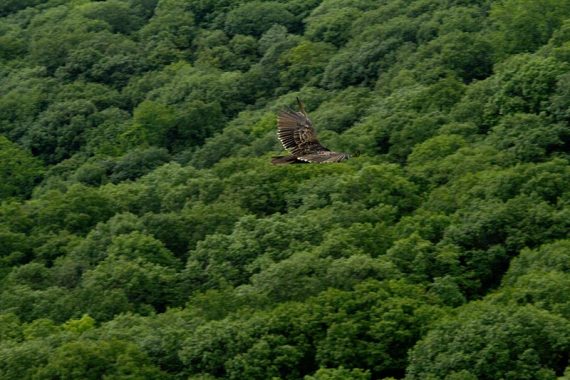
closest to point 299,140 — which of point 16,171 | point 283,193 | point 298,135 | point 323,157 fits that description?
point 298,135

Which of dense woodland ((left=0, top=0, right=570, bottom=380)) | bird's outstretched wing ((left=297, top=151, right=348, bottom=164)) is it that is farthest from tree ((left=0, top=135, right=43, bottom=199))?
bird's outstretched wing ((left=297, top=151, right=348, bottom=164))

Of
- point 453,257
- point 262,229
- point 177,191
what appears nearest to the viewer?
point 453,257

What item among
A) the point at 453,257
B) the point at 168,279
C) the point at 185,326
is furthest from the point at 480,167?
the point at 185,326

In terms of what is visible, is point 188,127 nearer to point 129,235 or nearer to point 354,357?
point 129,235

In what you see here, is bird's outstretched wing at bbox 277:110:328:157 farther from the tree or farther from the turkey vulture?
the tree

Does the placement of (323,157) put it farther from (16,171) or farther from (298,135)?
(16,171)

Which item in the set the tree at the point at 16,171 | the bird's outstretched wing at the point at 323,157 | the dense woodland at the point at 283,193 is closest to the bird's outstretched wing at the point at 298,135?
the bird's outstretched wing at the point at 323,157
